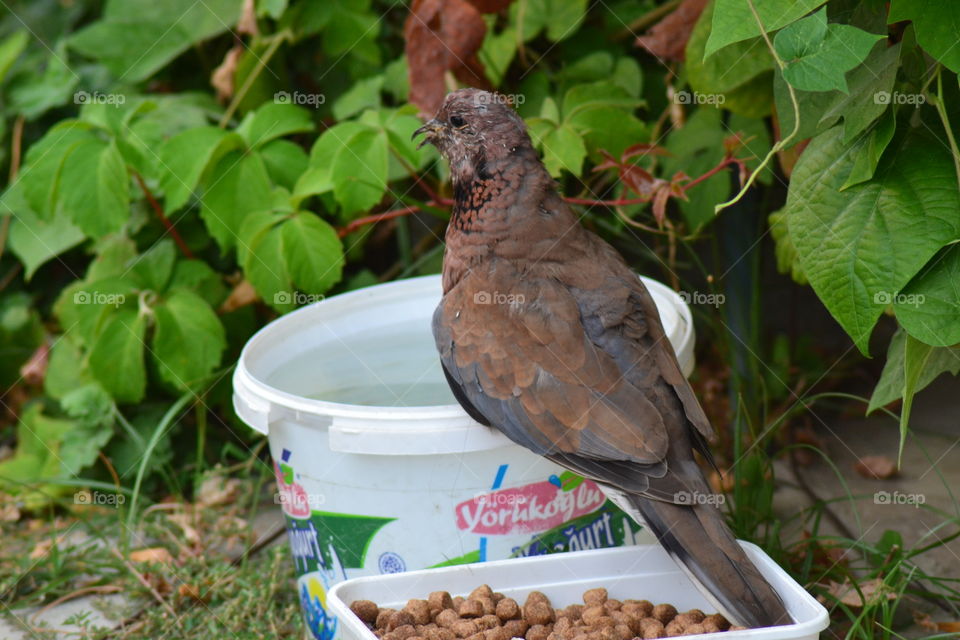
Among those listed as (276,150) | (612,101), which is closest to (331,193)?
(276,150)

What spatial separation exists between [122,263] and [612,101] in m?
1.66

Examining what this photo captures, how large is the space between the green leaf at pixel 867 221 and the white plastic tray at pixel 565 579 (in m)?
0.56

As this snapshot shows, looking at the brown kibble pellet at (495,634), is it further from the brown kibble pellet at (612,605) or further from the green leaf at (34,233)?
the green leaf at (34,233)

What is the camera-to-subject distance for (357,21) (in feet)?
12.0

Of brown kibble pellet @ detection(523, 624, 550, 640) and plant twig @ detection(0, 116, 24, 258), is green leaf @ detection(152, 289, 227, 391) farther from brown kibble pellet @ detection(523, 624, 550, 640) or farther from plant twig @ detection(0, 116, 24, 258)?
brown kibble pellet @ detection(523, 624, 550, 640)

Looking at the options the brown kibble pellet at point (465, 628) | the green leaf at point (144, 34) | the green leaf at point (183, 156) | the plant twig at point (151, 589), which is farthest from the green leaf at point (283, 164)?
the brown kibble pellet at point (465, 628)

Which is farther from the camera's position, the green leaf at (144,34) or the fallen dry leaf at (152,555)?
the green leaf at (144,34)

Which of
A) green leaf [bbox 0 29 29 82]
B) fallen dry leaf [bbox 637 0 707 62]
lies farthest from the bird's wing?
green leaf [bbox 0 29 29 82]

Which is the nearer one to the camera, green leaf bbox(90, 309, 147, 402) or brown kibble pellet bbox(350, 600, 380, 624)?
brown kibble pellet bbox(350, 600, 380, 624)

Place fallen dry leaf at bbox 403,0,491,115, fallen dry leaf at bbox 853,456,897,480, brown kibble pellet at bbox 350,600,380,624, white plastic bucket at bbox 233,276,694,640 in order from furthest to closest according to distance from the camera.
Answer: fallen dry leaf at bbox 853,456,897,480
fallen dry leaf at bbox 403,0,491,115
white plastic bucket at bbox 233,276,694,640
brown kibble pellet at bbox 350,600,380,624

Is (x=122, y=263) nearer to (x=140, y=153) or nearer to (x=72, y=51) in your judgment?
(x=140, y=153)

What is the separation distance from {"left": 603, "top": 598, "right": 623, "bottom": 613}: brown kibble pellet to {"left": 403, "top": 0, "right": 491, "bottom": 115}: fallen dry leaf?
1.60 metres

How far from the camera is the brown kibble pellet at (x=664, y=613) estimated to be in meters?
2.20

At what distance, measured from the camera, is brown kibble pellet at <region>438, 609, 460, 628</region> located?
2.12 meters
